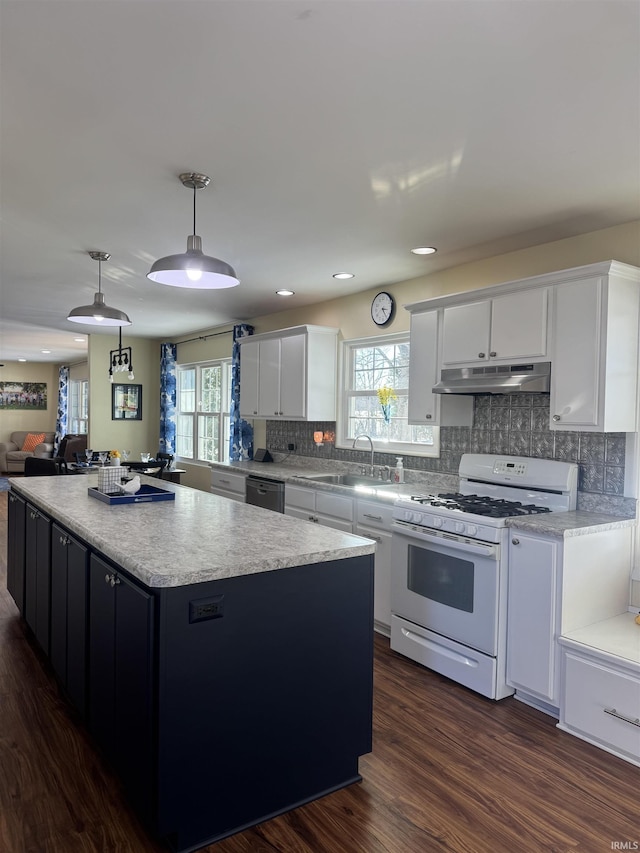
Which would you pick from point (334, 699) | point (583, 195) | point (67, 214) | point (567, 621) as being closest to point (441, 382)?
point (583, 195)

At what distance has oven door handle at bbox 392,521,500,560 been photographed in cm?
287

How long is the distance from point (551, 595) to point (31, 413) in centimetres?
1402

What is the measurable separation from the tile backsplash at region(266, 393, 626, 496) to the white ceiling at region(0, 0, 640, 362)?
1.03 m

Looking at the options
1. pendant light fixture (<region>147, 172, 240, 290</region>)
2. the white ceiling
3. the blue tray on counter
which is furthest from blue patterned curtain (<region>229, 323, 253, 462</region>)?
pendant light fixture (<region>147, 172, 240, 290</region>)

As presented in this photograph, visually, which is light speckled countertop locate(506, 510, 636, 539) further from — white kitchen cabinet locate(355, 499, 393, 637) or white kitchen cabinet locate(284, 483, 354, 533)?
white kitchen cabinet locate(284, 483, 354, 533)

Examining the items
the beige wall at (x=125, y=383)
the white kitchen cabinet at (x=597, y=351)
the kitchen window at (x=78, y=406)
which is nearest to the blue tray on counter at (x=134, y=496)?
the white kitchen cabinet at (x=597, y=351)

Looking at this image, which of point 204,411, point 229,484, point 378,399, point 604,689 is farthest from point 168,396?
point 604,689

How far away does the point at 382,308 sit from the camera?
4703 millimetres

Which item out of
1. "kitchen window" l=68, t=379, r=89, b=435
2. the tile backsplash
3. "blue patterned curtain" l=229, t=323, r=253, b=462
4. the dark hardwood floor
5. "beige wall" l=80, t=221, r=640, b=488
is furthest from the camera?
"kitchen window" l=68, t=379, r=89, b=435

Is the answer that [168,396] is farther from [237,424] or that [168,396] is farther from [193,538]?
[193,538]

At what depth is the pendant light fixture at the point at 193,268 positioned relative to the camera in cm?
244

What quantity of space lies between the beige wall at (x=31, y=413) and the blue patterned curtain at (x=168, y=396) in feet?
23.6

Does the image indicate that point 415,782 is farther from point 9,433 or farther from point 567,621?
point 9,433

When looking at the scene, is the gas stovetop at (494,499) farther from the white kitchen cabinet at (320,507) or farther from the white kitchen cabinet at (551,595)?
the white kitchen cabinet at (320,507)
